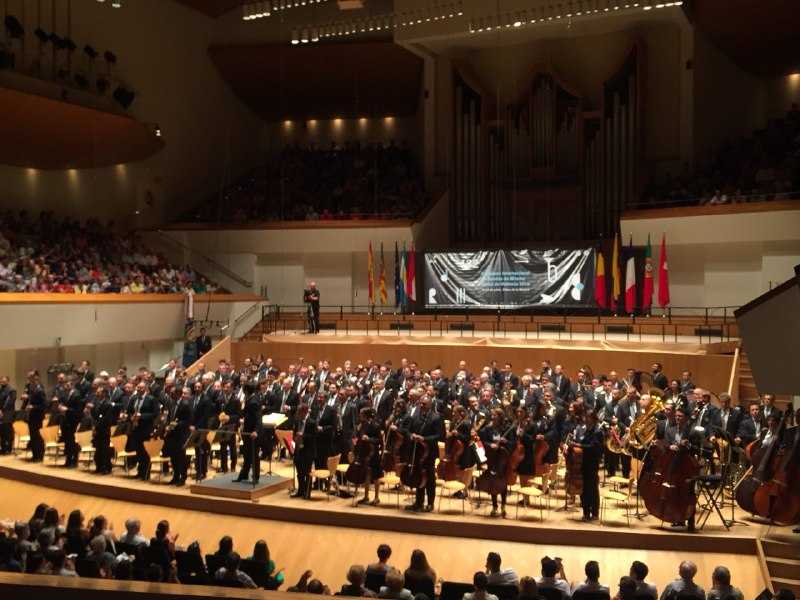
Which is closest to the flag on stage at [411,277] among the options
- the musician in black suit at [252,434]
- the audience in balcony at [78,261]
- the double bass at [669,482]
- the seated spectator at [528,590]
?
the audience in balcony at [78,261]

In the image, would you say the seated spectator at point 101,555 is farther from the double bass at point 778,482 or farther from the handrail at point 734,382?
the handrail at point 734,382

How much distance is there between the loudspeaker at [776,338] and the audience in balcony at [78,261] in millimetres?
14722

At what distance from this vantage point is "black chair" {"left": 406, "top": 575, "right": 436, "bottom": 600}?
21.7ft

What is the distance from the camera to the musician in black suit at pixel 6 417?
46.2 feet

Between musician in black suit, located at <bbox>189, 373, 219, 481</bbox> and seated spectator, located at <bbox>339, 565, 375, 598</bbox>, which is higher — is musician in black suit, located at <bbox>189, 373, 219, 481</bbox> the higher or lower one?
the higher one

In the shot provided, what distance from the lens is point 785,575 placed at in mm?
8680

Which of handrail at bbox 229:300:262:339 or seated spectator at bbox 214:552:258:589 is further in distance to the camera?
handrail at bbox 229:300:262:339

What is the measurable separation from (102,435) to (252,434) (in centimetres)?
287

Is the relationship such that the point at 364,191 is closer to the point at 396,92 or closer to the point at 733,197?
the point at 396,92

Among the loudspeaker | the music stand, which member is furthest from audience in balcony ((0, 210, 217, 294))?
the loudspeaker

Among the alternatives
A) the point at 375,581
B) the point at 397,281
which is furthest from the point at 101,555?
the point at 397,281

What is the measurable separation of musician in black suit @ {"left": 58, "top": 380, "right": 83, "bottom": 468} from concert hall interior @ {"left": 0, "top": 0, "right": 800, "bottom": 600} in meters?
0.03

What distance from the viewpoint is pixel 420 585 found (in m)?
6.67

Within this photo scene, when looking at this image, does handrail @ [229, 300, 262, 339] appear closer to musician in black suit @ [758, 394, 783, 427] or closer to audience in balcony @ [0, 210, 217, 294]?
audience in balcony @ [0, 210, 217, 294]
